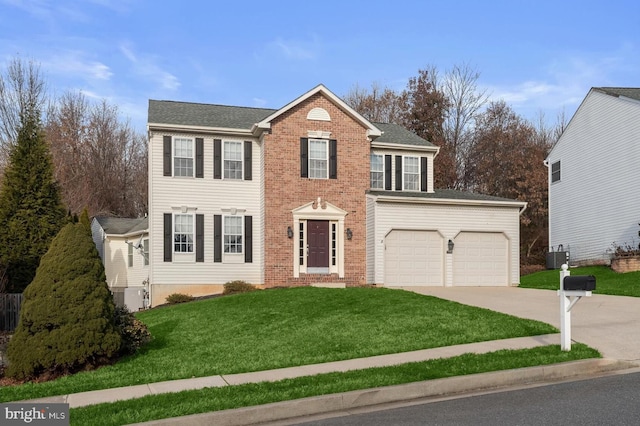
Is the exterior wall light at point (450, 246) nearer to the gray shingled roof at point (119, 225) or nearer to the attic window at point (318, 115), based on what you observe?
the attic window at point (318, 115)

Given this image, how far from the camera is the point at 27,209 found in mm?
21109

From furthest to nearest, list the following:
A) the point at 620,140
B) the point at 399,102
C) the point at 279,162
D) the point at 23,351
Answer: the point at 399,102 → the point at 620,140 → the point at 279,162 → the point at 23,351

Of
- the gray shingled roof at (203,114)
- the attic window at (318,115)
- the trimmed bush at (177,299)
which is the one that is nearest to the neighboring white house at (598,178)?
the attic window at (318,115)

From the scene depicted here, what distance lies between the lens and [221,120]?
2530cm

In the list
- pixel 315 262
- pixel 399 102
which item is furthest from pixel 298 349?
pixel 399 102

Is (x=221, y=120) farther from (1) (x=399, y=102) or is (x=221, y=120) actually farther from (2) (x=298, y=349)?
(1) (x=399, y=102)

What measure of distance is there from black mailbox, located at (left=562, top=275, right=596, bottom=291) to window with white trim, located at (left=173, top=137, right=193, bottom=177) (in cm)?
1661

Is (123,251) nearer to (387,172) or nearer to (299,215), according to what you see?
(299,215)

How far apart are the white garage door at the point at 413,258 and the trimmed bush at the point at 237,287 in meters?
4.97

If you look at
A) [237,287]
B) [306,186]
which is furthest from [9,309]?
[306,186]

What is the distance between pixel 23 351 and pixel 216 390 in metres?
4.16

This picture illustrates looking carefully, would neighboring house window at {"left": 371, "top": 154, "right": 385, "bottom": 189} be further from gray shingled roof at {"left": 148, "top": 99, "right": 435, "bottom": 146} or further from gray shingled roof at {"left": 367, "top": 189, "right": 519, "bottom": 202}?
gray shingled roof at {"left": 148, "top": 99, "right": 435, "bottom": 146}

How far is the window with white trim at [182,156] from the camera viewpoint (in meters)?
23.9

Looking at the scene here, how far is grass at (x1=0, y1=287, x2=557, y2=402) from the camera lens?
34.2 feet
